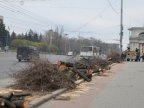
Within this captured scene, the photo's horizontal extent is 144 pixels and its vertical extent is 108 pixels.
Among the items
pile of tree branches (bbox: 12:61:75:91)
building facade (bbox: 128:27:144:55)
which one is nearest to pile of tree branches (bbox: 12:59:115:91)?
pile of tree branches (bbox: 12:61:75:91)

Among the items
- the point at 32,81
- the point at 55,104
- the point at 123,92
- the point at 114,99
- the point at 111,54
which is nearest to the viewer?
the point at 55,104

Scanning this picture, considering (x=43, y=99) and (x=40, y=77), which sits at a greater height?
(x=40, y=77)

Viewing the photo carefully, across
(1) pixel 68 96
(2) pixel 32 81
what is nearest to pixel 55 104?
(1) pixel 68 96

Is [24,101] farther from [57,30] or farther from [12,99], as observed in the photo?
[57,30]

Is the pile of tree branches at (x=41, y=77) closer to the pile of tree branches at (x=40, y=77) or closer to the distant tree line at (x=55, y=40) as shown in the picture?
the pile of tree branches at (x=40, y=77)

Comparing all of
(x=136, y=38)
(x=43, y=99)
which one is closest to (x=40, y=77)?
(x=43, y=99)

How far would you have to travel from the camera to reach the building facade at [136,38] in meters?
95.1

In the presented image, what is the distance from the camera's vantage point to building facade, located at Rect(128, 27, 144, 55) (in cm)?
9513

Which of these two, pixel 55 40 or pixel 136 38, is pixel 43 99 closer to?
pixel 136 38

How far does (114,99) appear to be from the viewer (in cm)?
1579

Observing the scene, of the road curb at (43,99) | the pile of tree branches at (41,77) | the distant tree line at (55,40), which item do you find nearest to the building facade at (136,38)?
the distant tree line at (55,40)

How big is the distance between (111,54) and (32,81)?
142ft

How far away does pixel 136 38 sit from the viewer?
98.9 metres

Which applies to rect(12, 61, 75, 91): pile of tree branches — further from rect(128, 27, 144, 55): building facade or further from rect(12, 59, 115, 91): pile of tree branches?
rect(128, 27, 144, 55): building facade
